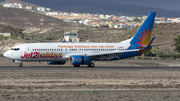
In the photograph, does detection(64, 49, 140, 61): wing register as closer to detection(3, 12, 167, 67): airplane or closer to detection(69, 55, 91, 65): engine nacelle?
detection(3, 12, 167, 67): airplane

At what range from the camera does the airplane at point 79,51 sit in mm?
41531

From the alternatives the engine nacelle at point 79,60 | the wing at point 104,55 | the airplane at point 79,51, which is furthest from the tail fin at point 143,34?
the engine nacelle at point 79,60

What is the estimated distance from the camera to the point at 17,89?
21.9 metres

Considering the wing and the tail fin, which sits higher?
the tail fin

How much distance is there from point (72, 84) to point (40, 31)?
164 metres

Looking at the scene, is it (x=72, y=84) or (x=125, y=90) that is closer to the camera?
(x=125, y=90)

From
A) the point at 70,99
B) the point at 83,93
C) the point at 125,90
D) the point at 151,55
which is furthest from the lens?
the point at 151,55

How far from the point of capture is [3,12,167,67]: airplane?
136 ft

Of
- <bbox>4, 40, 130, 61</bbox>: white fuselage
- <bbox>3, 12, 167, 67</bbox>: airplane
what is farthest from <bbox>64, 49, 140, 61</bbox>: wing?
<bbox>4, 40, 130, 61</bbox>: white fuselage

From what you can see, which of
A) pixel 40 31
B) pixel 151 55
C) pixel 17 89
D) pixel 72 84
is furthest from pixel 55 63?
pixel 40 31

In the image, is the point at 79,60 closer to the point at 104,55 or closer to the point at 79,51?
the point at 79,51

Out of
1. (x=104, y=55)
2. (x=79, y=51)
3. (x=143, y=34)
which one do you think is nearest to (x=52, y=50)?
(x=79, y=51)

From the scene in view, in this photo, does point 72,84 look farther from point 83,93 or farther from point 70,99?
point 70,99

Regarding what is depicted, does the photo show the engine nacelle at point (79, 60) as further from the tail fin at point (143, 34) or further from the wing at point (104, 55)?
the tail fin at point (143, 34)
